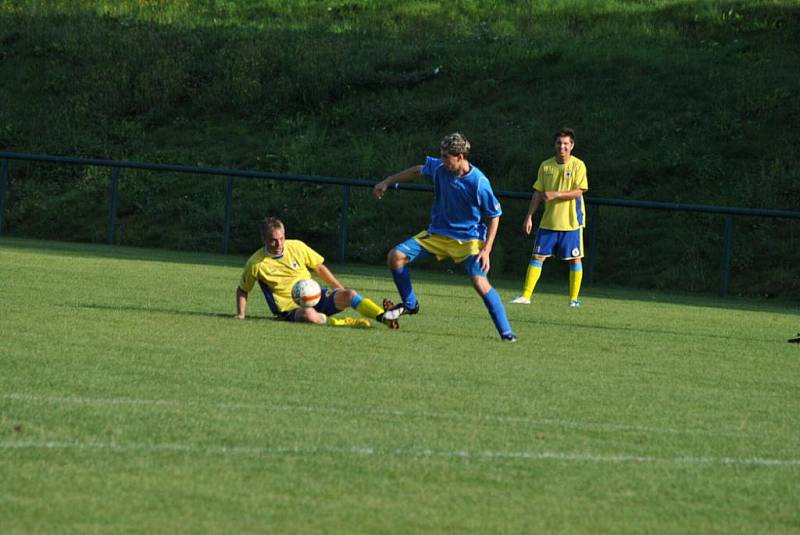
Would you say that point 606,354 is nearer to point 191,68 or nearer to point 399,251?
point 399,251

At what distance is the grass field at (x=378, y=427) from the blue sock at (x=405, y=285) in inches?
12.0

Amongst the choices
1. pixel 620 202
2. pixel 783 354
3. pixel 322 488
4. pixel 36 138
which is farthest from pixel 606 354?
pixel 36 138

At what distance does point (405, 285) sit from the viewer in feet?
43.6

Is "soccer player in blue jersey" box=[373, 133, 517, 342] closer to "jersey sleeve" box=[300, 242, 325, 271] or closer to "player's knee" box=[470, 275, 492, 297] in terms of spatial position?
"player's knee" box=[470, 275, 492, 297]

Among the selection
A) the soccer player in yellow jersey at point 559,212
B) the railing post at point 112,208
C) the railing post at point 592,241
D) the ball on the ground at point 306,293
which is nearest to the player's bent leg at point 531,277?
the soccer player in yellow jersey at point 559,212

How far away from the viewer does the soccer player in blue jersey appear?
1273cm

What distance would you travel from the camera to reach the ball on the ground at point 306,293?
522 inches

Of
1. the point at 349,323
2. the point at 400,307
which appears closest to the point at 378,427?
the point at 400,307

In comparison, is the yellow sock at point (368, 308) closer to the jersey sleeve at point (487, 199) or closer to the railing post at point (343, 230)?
the jersey sleeve at point (487, 199)

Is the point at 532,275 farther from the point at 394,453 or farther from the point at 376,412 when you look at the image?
the point at 394,453

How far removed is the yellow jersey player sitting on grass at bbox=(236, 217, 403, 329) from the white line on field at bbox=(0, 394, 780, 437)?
4.94 metres

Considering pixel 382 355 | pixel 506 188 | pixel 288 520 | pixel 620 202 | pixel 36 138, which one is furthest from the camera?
pixel 36 138

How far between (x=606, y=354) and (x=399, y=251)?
75.9 inches

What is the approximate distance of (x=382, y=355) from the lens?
Answer: 11.1 m
